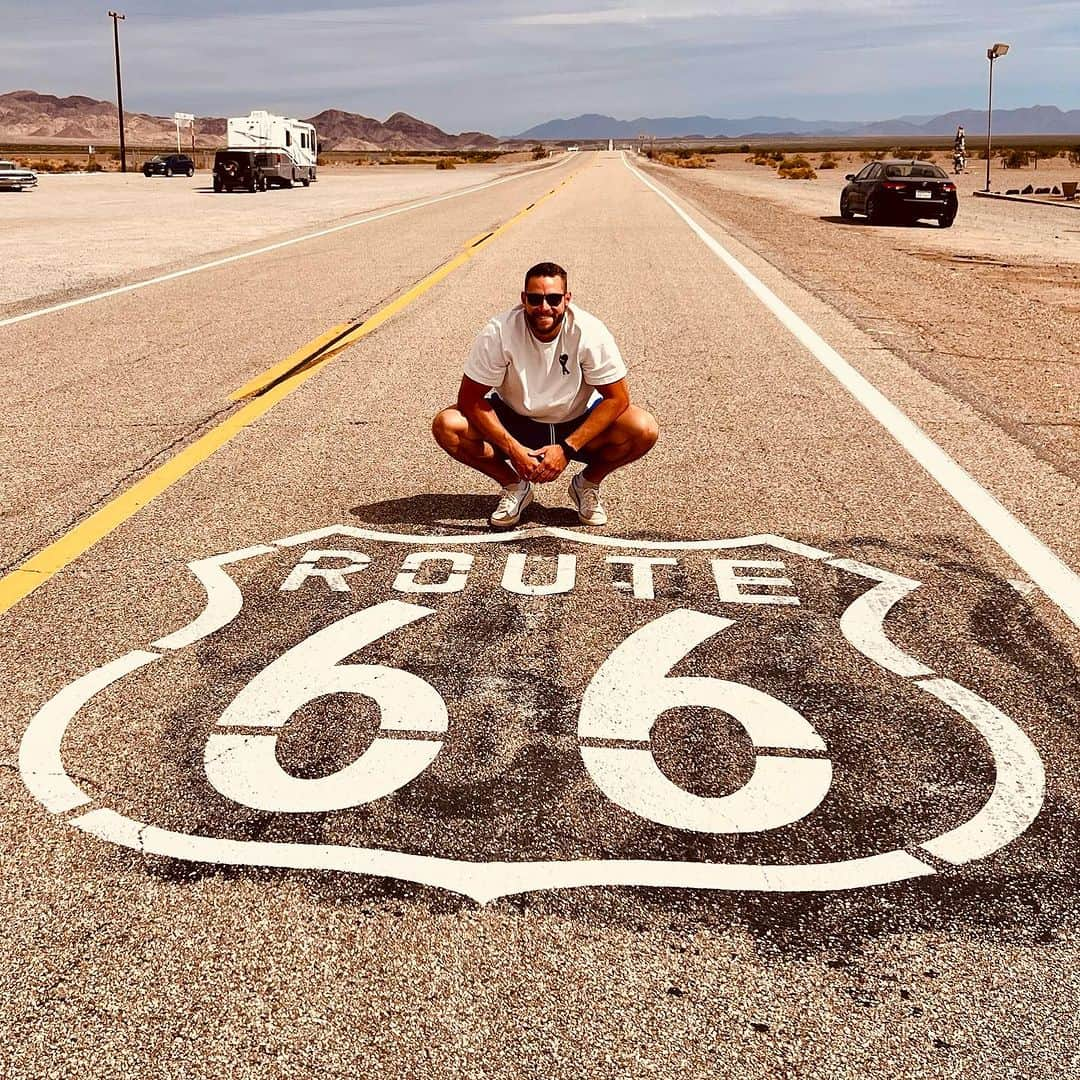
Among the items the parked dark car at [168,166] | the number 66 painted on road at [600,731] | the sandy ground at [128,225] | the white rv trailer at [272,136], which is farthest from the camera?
the parked dark car at [168,166]

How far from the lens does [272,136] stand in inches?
1923

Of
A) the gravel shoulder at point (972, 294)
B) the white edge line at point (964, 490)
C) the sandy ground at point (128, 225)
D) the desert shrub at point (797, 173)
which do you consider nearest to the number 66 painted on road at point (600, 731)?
the white edge line at point (964, 490)

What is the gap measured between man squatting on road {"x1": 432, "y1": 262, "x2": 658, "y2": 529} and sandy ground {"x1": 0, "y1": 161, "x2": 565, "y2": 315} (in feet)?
30.3

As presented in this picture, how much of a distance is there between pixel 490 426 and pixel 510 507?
1.23 feet

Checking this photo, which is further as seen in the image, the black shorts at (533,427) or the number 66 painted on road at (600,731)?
the black shorts at (533,427)

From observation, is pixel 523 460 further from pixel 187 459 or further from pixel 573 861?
pixel 573 861

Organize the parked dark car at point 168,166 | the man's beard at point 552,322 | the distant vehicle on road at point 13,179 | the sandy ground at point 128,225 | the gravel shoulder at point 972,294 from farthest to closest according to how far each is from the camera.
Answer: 1. the parked dark car at point 168,166
2. the distant vehicle on road at point 13,179
3. the sandy ground at point 128,225
4. the gravel shoulder at point 972,294
5. the man's beard at point 552,322

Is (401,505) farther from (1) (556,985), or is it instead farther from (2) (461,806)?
(1) (556,985)

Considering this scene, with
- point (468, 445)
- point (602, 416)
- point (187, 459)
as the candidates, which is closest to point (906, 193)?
point (187, 459)

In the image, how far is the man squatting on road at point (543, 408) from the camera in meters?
5.37

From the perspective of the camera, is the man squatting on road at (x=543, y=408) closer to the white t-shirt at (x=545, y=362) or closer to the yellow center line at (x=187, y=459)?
the white t-shirt at (x=545, y=362)

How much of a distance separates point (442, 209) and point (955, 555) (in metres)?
29.5

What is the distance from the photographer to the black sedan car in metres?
25.8

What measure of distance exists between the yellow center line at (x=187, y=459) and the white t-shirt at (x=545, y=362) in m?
1.76
